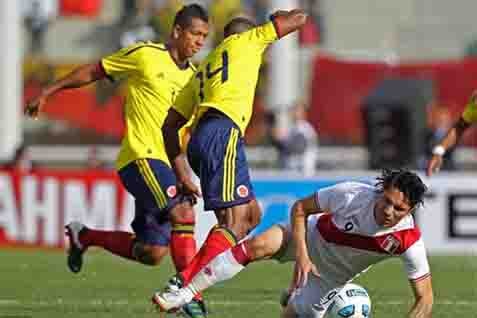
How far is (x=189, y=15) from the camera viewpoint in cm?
1155

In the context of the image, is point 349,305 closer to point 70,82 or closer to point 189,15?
point 189,15

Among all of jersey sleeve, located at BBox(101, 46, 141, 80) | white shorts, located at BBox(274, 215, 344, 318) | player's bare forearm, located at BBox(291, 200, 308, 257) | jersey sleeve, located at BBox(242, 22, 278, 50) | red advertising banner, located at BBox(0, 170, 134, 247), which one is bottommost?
red advertising banner, located at BBox(0, 170, 134, 247)

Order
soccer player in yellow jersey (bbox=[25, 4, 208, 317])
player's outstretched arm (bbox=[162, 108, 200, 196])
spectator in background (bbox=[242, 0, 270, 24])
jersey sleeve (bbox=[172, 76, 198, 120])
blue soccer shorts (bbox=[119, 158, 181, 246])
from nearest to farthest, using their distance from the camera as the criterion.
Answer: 1. jersey sleeve (bbox=[172, 76, 198, 120])
2. player's outstretched arm (bbox=[162, 108, 200, 196])
3. soccer player in yellow jersey (bbox=[25, 4, 208, 317])
4. blue soccer shorts (bbox=[119, 158, 181, 246])
5. spectator in background (bbox=[242, 0, 270, 24])

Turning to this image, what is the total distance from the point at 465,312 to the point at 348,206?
6.76ft

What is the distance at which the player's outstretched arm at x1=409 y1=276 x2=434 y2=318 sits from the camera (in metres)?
9.77

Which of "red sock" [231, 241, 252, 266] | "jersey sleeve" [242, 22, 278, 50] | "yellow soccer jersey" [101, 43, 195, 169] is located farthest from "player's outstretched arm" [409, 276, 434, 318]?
"yellow soccer jersey" [101, 43, 195, 169]

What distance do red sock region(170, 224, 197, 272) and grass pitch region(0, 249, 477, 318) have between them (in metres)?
0.42

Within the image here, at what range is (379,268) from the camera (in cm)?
1606

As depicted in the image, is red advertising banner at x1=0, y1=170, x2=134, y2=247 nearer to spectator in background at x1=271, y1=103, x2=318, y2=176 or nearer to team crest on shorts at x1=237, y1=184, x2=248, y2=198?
spectator in background at x1=271, y1=103, x2=318, y2=176

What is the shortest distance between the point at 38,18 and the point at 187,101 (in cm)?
3358

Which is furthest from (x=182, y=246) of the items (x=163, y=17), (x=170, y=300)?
(x=163, y=17)

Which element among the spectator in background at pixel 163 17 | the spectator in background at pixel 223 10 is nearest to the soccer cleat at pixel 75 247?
the spectator in background at pixel 163 17

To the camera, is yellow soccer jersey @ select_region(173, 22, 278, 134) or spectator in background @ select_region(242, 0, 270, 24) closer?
yellow soccer jersey @ select_region(173, 22, 278, 134)

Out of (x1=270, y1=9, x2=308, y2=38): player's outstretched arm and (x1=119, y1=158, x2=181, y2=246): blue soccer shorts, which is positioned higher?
(x1=270, y1=9, x2=308, y2=38): player's outstretched arm
